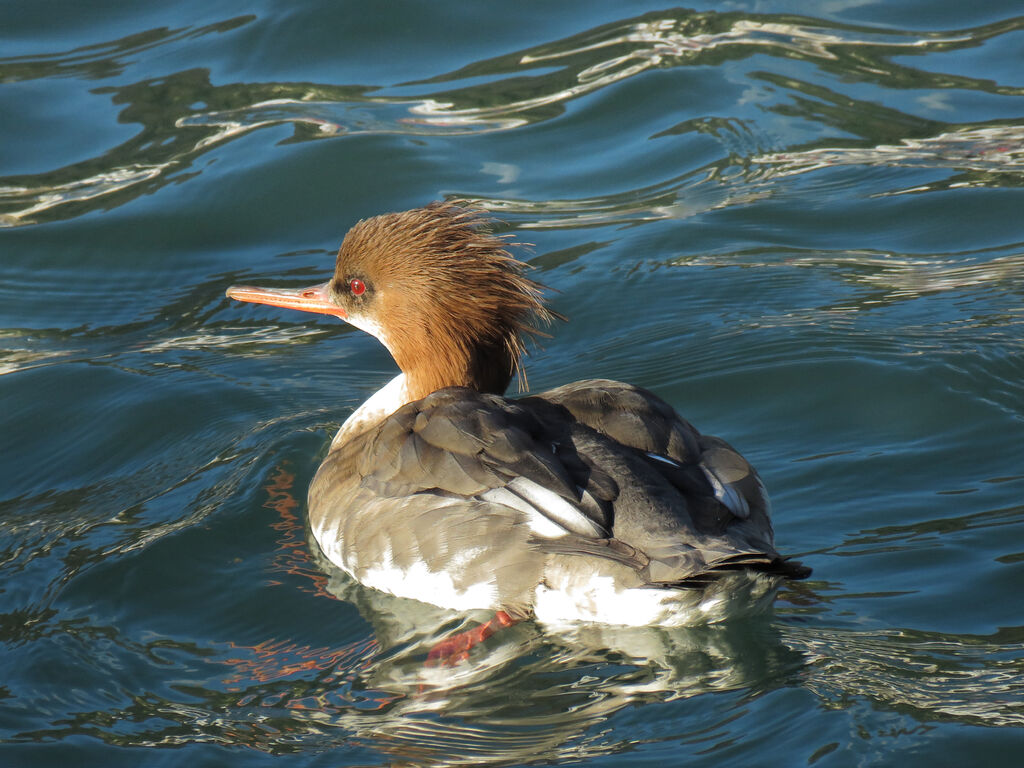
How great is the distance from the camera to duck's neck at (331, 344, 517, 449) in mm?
5895

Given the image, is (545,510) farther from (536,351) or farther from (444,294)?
(536,351)

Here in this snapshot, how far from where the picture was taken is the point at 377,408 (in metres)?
6.16

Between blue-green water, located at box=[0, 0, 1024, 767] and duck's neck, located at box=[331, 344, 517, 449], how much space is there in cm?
63

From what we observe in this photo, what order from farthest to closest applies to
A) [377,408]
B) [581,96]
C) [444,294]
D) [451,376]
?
[581,96]
[377,408]
[451,376]
[444,294]

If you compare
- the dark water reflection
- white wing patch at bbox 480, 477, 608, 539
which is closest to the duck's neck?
white wing patch at bbox 480, 477, 608, 539

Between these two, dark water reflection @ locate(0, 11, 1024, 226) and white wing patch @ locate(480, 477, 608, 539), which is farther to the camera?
dark water reflection @ locate(0, 11, 1024, 226)

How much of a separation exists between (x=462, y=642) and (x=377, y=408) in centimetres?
156

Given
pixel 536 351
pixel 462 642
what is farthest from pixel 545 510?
pixel 536 351

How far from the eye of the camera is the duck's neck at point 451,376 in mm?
5895

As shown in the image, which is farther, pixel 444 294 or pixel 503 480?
pixel 444 294

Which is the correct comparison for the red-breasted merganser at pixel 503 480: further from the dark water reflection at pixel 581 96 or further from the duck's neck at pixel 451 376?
the dark water reflection at pixel 581 96

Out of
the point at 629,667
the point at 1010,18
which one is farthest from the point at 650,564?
the point at 1010,18

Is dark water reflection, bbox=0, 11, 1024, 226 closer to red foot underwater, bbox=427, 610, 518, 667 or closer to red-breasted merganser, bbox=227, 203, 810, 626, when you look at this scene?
red-breasted merganser, bbox=227, 203, 810, 626

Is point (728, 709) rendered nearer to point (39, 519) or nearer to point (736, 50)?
point (39, 519)
